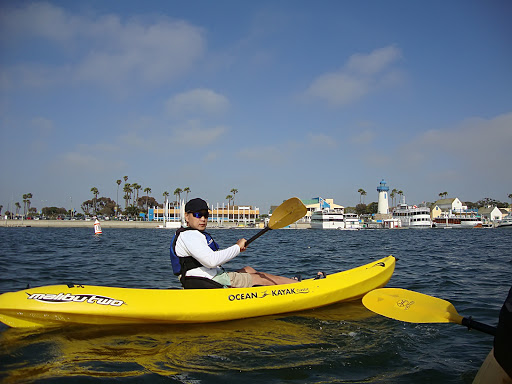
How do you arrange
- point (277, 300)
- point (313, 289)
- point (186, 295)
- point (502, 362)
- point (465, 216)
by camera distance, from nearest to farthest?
point (502, 362) < point (186, 295) < point (277, 300) < point (313, 289) < point (465, 216)

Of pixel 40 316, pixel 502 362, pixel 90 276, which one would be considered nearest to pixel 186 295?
pixel 40 316

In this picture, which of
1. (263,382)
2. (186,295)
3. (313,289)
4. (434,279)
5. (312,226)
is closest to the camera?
(263,382)

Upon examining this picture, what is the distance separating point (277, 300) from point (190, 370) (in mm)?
1817

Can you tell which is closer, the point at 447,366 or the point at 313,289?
the point at 447,366

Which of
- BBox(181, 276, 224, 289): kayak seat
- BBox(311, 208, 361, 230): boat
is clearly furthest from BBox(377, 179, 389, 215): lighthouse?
BBox(181, 276, 224, 289): kayak seat

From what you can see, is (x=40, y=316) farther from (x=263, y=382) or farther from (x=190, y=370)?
(x=263, y=382)

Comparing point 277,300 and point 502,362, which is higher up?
point 502,362

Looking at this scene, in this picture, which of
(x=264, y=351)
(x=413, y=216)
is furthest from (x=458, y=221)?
(x=264, y=351)

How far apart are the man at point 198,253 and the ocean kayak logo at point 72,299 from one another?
2.72ft

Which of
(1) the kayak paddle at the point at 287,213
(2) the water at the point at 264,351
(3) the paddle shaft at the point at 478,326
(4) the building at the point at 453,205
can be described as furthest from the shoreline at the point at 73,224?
(3) the paddle shaft at the point at 478,326

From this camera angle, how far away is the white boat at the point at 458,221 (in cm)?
6831

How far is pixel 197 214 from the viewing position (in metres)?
4.49

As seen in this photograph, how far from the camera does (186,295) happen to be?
14.2ft

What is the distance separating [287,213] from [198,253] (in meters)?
2.36
